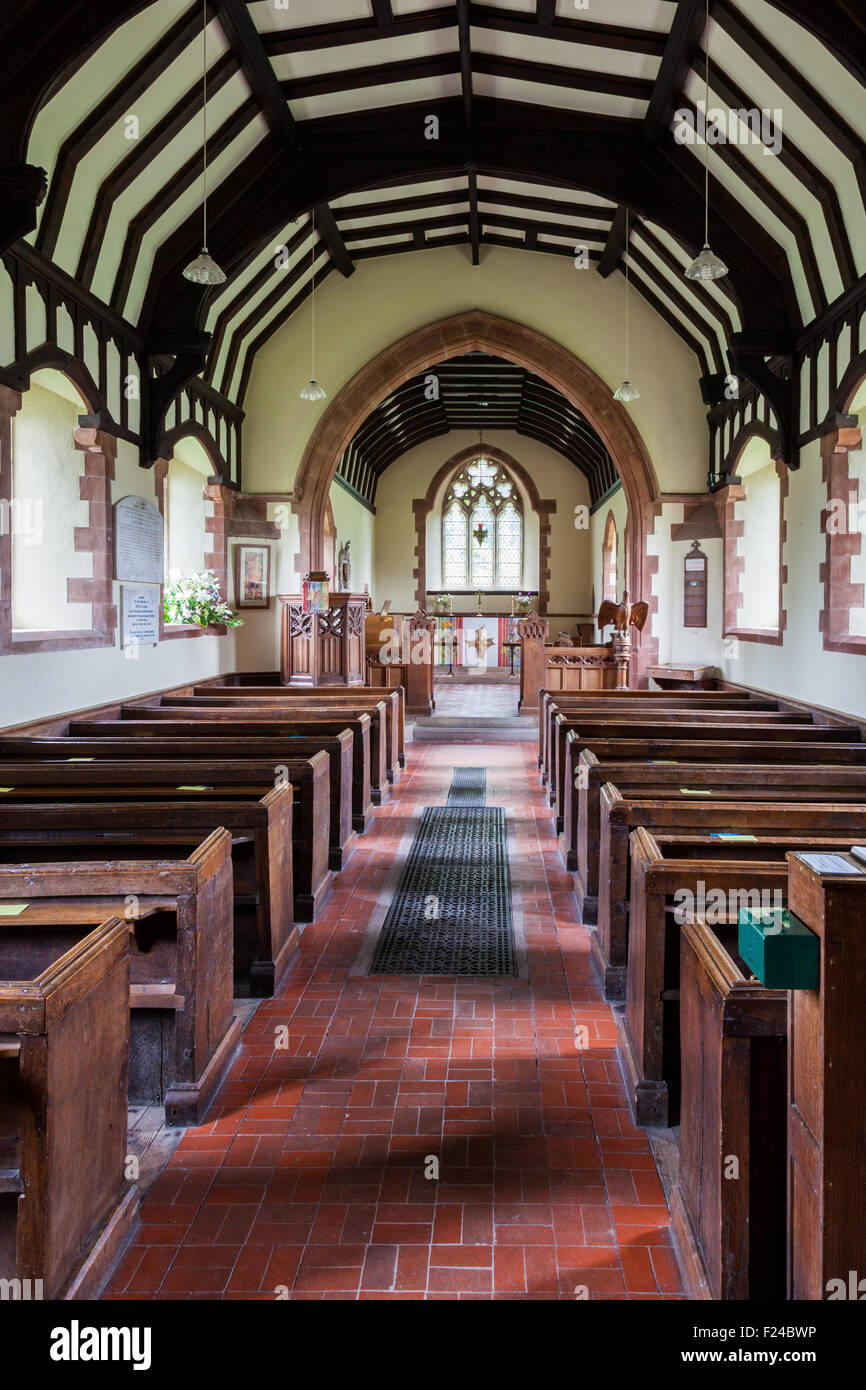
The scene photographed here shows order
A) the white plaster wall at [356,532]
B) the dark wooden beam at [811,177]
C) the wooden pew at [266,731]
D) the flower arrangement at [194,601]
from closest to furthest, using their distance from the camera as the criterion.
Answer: the wooden pew at [266,731] → the dark wooden beam at [811,177] → the flower arrangement at [194,601] → the white plaster wall at [356,532]

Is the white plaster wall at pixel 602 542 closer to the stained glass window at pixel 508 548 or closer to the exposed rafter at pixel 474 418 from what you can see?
the exposed rafter at pixel 474 418

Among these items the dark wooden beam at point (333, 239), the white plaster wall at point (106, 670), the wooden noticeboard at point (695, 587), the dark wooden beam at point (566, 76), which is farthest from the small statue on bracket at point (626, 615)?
the dark wooden beam at point (566, 76)

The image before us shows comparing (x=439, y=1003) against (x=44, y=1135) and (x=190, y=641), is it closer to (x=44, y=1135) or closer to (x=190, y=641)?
(x=44, y=1135)

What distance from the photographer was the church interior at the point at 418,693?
6.46 feet

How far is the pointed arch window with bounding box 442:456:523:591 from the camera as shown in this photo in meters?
19.0

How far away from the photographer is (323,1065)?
300cm

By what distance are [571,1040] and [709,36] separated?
18.6 ft

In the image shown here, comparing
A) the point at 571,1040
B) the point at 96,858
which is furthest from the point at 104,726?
the point at 571,1040

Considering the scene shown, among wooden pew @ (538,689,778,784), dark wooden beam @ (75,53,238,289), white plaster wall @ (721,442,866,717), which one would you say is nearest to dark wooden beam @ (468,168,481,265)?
dark wooden beam @ (75,53,238,289)

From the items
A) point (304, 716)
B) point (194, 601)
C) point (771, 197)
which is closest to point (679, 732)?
point (304, 716)

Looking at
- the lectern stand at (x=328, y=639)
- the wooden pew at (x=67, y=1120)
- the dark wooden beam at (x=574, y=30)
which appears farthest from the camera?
the lectern stand at (x=328, y=639)

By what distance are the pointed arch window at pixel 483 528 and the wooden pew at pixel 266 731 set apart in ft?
43.2

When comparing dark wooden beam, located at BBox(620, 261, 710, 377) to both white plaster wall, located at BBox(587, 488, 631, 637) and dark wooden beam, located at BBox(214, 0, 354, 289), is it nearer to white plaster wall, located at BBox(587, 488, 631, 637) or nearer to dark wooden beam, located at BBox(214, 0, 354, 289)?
white plaster wall, located at BBox(587, 488, 631, 637)

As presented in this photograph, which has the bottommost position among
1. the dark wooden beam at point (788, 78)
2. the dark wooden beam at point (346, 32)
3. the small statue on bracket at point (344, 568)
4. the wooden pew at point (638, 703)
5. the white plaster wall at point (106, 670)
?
the wooden pew at point (638, 703)
